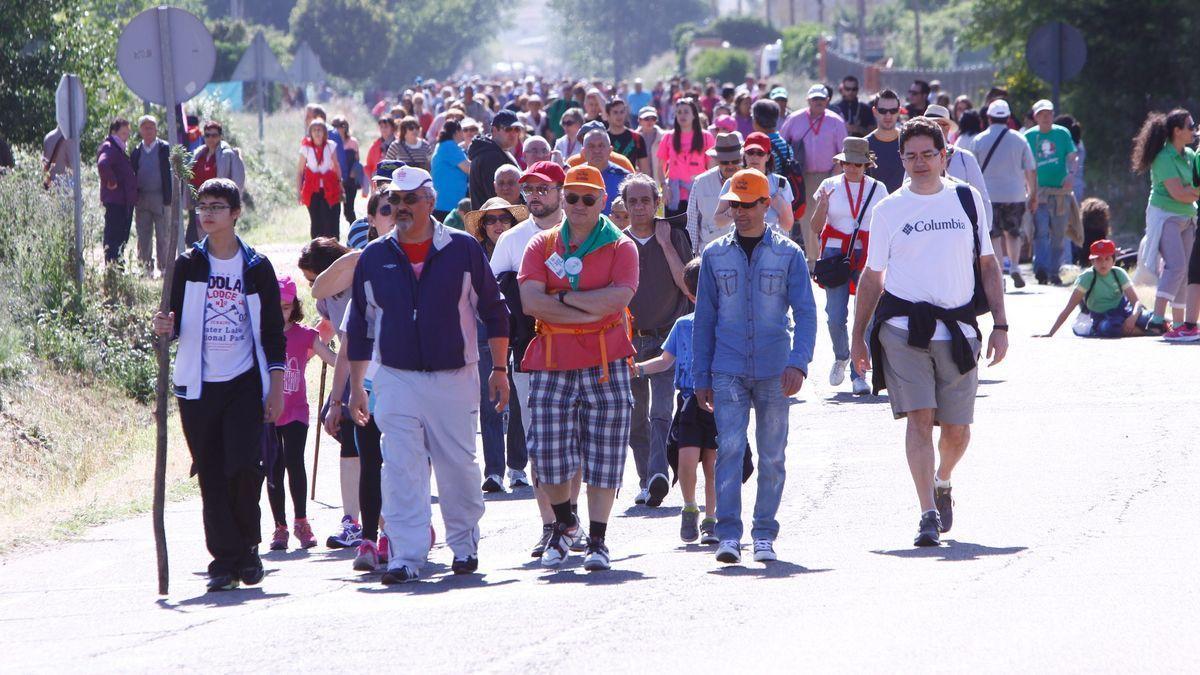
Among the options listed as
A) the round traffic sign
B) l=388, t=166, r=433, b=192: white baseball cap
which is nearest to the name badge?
l=388, t=166, r=433, b=192: white baseball cap

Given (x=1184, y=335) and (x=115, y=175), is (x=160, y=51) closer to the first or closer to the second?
(x=115, y=175)

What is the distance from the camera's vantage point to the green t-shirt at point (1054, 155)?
765 inches

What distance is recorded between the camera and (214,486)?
825 cm

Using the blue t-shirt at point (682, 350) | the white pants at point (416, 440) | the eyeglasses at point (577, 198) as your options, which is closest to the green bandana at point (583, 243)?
the eyeglasses at point (577, 198)

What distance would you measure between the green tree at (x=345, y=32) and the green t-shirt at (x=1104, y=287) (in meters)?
78.6

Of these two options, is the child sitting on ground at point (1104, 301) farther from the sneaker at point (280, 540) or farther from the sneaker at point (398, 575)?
the sneaker at point (398, 575)

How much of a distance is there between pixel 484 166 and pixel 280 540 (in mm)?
5826

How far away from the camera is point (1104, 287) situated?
51.2 feet

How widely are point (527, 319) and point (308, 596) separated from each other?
Answer: 211 cm

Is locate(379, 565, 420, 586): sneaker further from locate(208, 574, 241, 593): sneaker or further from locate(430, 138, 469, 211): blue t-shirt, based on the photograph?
locate(430, 138, 469, 211): blue t-shirt

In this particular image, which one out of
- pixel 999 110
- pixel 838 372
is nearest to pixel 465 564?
pixel 838 372

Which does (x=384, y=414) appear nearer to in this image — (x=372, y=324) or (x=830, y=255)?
(x=372, y=324)

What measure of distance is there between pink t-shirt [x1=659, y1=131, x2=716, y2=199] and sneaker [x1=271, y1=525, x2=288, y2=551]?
10.6 m

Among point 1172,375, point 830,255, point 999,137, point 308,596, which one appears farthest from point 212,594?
point 999,137
